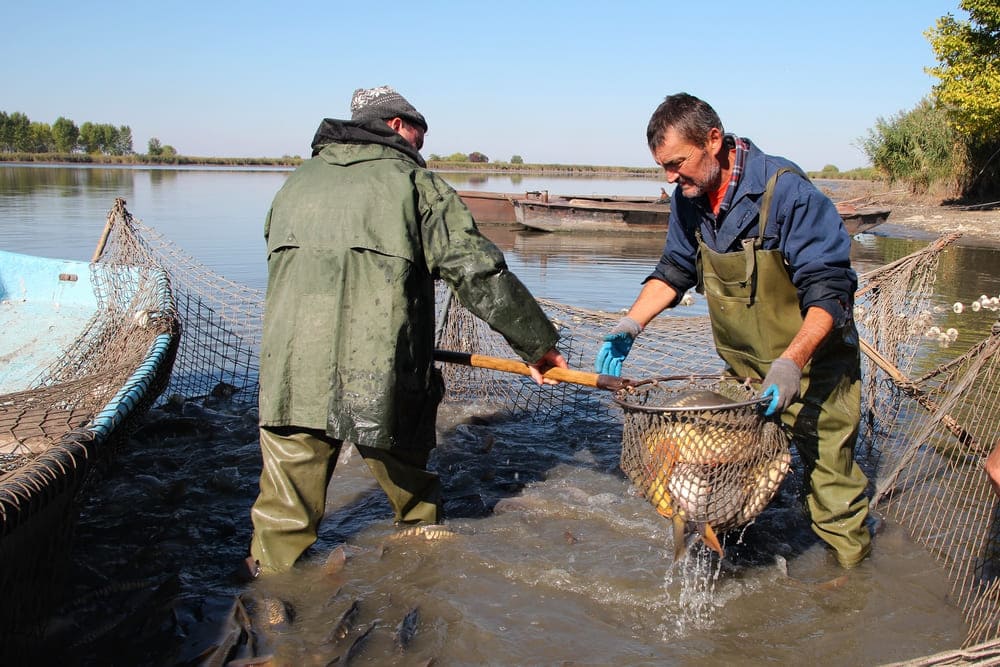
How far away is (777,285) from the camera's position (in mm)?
3361

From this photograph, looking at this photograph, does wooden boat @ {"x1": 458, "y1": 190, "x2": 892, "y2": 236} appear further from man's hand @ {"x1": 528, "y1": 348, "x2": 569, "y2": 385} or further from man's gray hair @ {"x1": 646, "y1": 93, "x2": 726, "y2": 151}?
man's gray hair @ {"x1": 646, "y1": 93, "x2": 726, "y2": 151}

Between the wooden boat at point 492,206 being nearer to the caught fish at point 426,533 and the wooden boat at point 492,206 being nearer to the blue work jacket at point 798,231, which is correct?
the caught fish at point 426,533

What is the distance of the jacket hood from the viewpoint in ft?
11.0

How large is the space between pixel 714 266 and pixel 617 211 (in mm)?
18360

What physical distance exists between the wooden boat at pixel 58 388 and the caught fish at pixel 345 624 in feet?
3.73

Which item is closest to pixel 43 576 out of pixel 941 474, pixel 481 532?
pixel 481 532

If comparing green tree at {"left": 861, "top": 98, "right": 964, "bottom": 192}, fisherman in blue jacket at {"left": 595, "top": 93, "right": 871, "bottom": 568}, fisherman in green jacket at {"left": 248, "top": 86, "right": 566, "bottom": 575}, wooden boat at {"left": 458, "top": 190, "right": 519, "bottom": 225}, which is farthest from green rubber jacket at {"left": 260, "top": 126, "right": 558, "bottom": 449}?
green tree at {"left": 861, "top": 98, "right": 964, "bottom": 192}

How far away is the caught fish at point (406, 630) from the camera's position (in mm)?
3193

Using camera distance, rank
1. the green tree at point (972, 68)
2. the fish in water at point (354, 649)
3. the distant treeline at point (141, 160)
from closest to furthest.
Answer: the fish in water at point (354, 649) → the green tree at point (972, 68) → the distant treeline at point (141, 160)

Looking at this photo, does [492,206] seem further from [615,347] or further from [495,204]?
[615,347]

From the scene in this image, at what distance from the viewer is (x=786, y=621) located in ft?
11.4

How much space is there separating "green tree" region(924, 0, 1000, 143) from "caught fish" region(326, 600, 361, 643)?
2193 centimetres

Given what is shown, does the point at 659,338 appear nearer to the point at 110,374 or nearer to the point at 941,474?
the point at 941,474

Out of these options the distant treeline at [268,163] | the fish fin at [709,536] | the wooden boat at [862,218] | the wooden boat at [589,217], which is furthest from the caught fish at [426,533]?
the distant treeline at [268,163]
